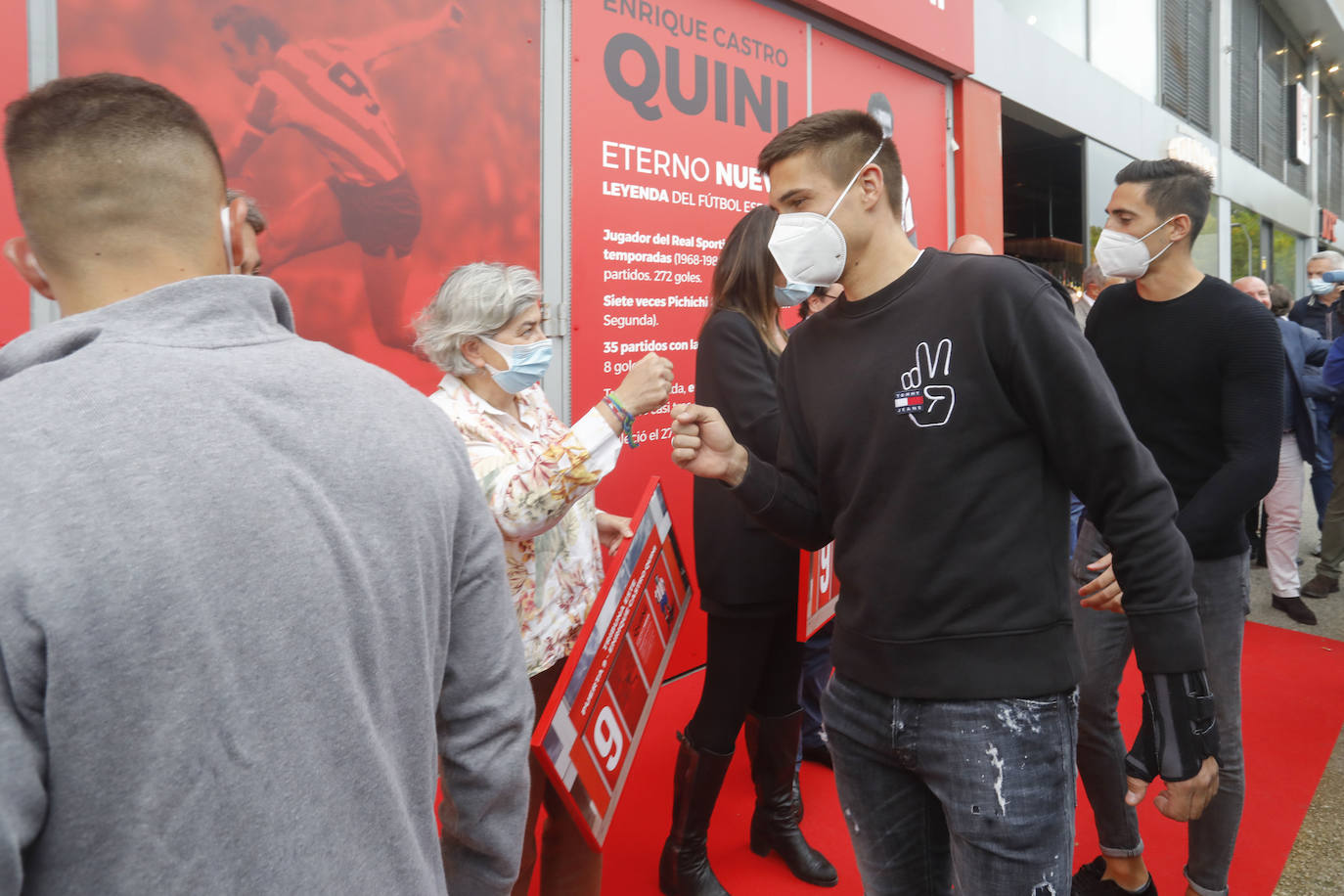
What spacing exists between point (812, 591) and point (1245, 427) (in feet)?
3.79

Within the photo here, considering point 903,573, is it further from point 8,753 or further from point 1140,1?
point 1140,1

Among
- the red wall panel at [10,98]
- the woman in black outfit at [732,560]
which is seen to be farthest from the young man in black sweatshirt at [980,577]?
the red wall panel at [10,98]

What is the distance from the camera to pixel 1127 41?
8773 mm

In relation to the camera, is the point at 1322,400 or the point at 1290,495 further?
the point at 1322,400

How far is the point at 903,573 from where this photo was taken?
1436mm

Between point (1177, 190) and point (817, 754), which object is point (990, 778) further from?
point (817, 754)

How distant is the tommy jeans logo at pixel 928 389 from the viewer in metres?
1.41

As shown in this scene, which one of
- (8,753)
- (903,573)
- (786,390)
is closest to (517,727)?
(8,753)

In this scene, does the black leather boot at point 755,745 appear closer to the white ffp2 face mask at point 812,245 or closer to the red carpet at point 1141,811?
the red carpet at point 1141,811

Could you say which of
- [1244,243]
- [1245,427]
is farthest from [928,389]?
[1244,243]

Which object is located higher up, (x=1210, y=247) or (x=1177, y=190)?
(x=1210, y=247)

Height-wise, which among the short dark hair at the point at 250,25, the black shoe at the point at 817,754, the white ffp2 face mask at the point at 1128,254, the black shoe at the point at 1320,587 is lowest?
the black shoe at the point at 817,754

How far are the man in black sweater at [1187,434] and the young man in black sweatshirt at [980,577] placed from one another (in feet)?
1.96

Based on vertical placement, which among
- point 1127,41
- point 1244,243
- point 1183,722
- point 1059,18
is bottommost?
point 1183,722
